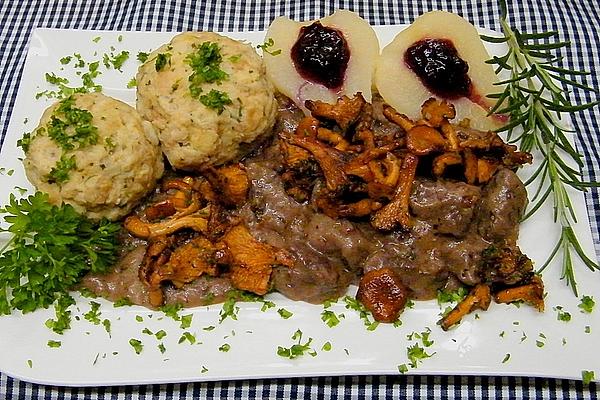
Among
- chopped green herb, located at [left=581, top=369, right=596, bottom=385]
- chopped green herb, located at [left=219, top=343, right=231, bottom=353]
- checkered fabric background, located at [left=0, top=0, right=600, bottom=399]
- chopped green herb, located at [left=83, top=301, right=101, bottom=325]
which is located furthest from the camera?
checkered fabric background, located at [left=0, top=0, right=600, bottom=399]

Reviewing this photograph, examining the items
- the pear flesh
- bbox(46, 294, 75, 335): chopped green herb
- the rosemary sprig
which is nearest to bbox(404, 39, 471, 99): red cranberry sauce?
the pear flesh

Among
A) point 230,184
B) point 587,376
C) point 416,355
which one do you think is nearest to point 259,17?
point 230,184

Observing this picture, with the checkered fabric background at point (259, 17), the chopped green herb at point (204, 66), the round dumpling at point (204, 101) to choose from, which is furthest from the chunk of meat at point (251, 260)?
the checkered fabric background at point (259, 17)

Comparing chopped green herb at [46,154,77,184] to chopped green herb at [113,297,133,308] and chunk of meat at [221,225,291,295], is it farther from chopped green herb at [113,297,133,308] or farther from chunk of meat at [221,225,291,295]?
chunk of meat at [221,225,291,295]

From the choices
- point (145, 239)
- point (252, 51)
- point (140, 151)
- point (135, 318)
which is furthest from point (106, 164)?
point (252, 51)

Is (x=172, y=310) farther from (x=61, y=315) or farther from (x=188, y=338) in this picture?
(x=61, y=315)

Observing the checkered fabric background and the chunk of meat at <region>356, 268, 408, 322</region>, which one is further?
the checkered fabric background

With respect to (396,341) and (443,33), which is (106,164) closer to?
(396,341)
